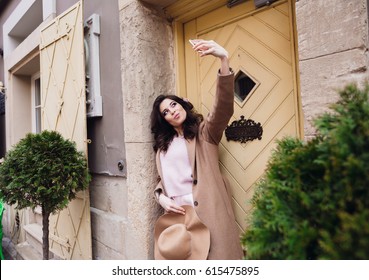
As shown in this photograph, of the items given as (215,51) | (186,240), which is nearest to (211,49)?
(215,51)

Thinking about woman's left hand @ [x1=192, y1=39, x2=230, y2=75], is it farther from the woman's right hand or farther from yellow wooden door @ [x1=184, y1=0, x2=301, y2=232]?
the woman's right hand

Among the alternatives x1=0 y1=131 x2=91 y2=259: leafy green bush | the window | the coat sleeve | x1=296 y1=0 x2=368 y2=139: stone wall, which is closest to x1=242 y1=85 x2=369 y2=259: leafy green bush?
x1=296 y1=0 x2=368 y2=139: stone wall

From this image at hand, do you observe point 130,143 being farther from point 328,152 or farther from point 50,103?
point 328,152

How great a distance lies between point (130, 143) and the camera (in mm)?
2484

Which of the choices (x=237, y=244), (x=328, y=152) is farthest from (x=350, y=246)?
(x=237, y=244)

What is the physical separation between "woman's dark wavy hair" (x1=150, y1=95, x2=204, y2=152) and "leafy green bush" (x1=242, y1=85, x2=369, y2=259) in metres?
1.20

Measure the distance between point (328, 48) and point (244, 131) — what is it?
855mm

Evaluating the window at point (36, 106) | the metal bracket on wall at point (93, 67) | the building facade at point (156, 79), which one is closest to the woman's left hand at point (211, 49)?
the building facade at point (156, 79)

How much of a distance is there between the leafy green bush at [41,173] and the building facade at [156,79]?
292 millimetres

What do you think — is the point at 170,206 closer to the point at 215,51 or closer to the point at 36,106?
the point at 215,51

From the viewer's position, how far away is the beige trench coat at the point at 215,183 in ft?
5.89

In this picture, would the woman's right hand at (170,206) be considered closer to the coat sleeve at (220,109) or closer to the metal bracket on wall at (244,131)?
the coat sleeve at (220,109)

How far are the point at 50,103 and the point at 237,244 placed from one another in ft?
8.80
